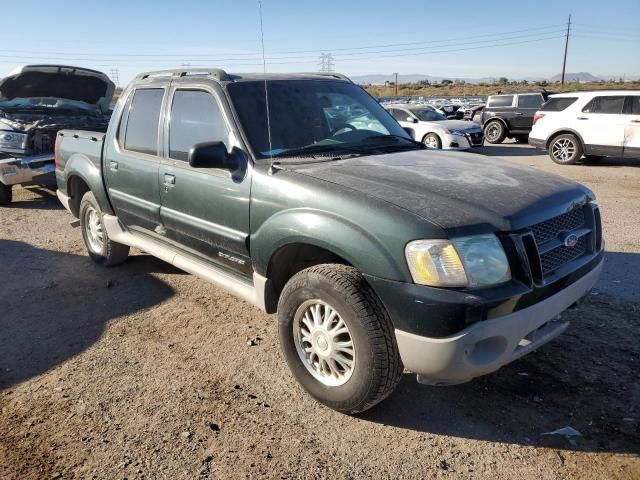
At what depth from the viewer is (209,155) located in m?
3.12

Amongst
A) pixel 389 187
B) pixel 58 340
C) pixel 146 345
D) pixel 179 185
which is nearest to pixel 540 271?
pixel 389 187

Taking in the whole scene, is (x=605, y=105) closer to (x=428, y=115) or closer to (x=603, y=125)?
(x=603, y=125)

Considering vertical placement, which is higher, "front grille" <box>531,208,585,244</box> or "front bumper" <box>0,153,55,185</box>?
"front grille" <box>531,208,585,244</box>

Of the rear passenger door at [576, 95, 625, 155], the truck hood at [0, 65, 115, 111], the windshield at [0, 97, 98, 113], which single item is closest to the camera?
the truck hood at [0, 65, 115, 111]

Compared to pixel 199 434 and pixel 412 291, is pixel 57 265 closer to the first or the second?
pixel 199 434

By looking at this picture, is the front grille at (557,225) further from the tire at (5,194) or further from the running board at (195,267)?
the tire at (5,194)

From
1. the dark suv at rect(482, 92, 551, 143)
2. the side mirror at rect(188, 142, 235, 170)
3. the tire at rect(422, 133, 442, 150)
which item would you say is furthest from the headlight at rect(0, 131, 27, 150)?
the dark suv at rect(482, 92, 551, 143)

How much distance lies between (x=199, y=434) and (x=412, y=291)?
1431mm

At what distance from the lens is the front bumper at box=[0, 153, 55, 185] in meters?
8.01

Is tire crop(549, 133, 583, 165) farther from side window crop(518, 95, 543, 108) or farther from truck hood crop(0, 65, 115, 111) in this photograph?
truck hood crop(0, 65, 115, 111)

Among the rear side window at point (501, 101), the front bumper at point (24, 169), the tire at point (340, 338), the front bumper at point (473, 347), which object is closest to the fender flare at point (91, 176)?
the tire at point (340, 338)

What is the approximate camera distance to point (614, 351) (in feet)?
11.5

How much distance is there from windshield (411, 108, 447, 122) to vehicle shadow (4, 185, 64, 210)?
1007 cm

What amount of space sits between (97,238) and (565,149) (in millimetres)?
11215
